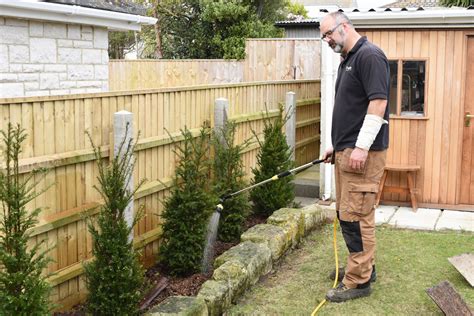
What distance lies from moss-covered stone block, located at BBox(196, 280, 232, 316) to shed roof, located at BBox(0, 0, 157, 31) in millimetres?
2996

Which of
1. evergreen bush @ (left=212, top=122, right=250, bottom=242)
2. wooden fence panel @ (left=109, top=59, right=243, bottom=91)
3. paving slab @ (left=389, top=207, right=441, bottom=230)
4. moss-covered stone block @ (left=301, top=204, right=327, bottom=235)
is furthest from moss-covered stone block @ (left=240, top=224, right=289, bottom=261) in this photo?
wooden fence panel @ (left=109, top=59, right=243, bottom=91)

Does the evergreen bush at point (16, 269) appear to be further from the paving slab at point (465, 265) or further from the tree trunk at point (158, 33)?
the tree trunk at point (158, 33)

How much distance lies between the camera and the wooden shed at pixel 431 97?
7.83 meters

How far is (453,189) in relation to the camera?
26.2ft

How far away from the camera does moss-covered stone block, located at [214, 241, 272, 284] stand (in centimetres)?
542

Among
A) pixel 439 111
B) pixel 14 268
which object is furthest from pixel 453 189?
pixel 14 268

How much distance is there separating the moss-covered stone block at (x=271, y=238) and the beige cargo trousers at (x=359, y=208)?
102 centimetres

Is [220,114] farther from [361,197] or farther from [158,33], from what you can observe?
[158,33]

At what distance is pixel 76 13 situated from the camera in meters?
6.36

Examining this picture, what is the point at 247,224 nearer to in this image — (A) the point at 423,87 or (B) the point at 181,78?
(A) the point at 423,87

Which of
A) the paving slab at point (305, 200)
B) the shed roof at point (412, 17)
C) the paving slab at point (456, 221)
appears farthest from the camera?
the paving slab at point (305, 200)

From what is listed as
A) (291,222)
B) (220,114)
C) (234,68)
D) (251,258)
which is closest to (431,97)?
(291,222)

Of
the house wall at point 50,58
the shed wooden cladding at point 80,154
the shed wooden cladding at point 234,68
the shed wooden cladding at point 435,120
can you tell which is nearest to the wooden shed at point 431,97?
the shed wooden cladding at point 435,120

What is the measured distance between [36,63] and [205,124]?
1.79 meters
